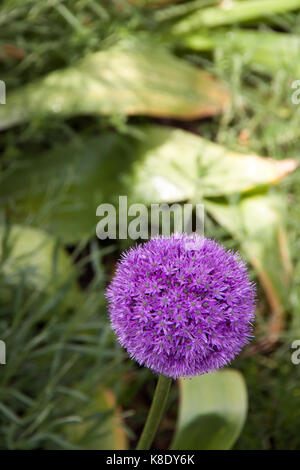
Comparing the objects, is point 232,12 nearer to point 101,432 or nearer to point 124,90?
point 124,90

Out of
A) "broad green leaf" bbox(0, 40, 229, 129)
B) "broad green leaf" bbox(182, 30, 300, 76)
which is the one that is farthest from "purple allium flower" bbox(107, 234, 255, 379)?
"broad green leaf" bbox(182, 30, 300, 76)

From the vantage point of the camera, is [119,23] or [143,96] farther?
[119,23]

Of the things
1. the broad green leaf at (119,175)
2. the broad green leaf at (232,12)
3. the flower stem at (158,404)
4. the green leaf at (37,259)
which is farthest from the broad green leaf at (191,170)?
the flower stem at (158,404)

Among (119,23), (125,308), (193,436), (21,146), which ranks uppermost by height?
(119,23)

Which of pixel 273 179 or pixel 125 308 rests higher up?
pixel 273 179

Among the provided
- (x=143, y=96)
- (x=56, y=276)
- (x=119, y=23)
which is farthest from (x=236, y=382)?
(x=119, y=23)

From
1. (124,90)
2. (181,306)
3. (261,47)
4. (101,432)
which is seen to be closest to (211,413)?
(101,432)

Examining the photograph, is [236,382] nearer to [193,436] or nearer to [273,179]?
[193,436]

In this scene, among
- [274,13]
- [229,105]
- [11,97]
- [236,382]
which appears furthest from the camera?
[274,13]
